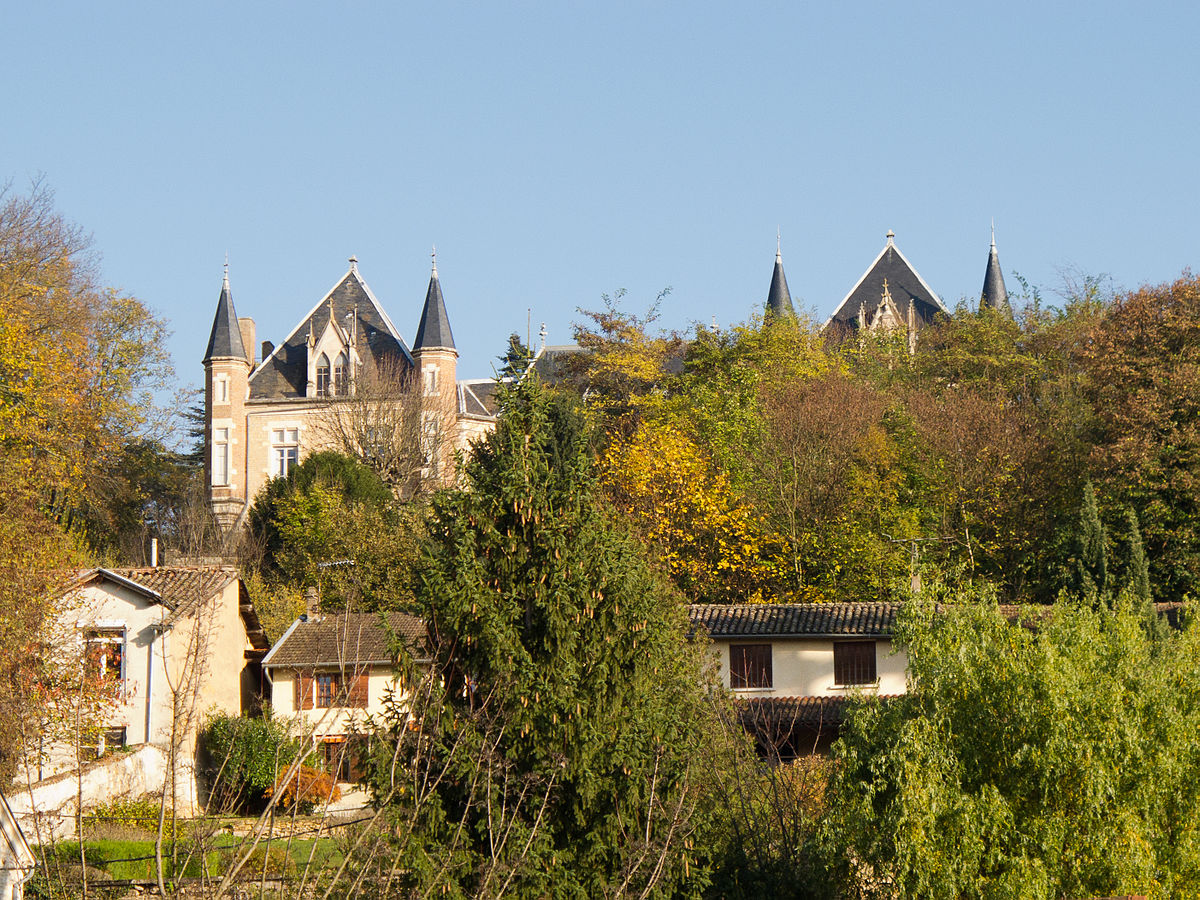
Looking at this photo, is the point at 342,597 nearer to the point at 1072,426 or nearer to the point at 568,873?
the point at 1072,426

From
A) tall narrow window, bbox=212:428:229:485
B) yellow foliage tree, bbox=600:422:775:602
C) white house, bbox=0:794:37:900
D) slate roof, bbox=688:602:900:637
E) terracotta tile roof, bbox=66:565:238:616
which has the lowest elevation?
white house, bbox=0:794:37:900

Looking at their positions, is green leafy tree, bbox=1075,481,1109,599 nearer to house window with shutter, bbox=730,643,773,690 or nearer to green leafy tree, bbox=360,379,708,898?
house window with shutter, bbox=730,643,773,690

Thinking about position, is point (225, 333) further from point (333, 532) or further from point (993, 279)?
point (993, 279)

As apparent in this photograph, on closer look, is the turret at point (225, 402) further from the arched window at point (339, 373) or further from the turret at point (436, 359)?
the turret at point (436, 359)

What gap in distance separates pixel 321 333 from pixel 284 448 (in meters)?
5.13

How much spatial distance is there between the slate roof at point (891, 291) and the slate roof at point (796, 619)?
110ft

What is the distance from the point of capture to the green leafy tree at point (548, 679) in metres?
12.4

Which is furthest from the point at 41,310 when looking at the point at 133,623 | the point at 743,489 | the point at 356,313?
→ the point at 356,313

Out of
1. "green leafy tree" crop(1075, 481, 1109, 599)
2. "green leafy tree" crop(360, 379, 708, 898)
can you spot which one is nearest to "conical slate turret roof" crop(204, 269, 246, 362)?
"green leafy tree" crop(1075, 481, 1109, 599)

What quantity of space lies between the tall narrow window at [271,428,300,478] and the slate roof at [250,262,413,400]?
4.98ft

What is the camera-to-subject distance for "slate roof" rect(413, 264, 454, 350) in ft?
177

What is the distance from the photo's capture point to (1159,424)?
32594 millimetres

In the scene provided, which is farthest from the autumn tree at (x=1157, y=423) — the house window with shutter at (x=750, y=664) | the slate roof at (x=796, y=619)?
the house window with shutter at (x=750, y=664)

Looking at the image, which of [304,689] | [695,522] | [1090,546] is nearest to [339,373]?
[695,522]
